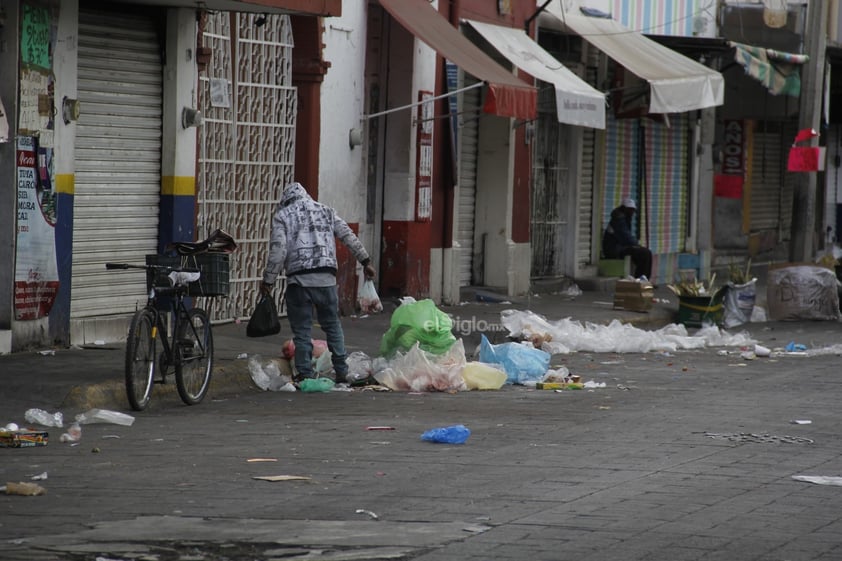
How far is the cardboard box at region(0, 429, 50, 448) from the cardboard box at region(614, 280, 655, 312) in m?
11.7

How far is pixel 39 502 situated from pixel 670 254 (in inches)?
820

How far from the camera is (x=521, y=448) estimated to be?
9.05 metres

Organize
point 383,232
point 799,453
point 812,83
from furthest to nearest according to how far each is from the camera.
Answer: point 812,83 < point 383,232 < point 799,453

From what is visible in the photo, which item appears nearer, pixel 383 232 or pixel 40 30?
pixel 40 30

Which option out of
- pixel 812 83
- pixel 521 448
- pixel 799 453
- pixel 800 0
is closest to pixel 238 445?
pixel 521 448

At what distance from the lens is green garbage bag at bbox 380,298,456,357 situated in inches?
502

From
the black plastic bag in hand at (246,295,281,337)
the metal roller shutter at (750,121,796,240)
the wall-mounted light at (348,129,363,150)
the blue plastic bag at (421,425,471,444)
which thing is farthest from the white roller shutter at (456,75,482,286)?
the blue plastic bag at (421,425,471,444)

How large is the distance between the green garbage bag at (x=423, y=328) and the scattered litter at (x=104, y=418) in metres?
3.27

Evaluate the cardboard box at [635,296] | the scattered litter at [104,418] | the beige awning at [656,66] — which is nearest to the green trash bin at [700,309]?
the cardboard box at [635,296]

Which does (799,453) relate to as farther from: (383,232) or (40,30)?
(383,232)

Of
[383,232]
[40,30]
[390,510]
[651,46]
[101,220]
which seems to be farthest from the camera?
[651,46]

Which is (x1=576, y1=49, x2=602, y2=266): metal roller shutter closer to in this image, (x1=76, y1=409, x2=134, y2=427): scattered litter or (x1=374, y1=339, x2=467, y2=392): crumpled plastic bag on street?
(x1=374, y1=339, x2=467, y2=392): crumpled plastic bag on street

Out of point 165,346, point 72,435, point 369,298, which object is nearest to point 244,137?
point 369,298

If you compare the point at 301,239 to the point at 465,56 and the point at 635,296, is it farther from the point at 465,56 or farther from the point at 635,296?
the point at 635,296
